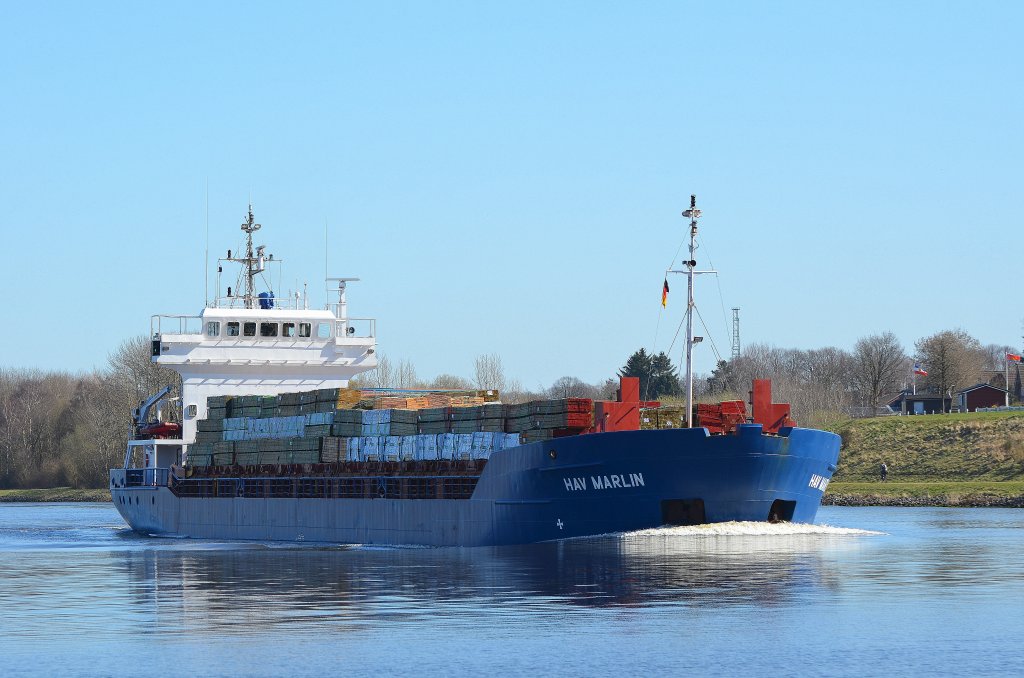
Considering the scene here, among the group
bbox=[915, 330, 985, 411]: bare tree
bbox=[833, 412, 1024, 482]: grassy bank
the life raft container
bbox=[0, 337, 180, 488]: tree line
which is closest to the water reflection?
the life raft container

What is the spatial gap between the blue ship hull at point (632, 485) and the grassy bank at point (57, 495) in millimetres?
83756

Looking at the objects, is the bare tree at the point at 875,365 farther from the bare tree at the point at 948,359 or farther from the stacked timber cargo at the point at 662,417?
the stacked timber cargo at the point at 662,417

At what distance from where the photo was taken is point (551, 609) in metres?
28.0

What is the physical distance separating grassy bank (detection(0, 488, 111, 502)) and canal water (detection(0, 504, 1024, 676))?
83.4 metres

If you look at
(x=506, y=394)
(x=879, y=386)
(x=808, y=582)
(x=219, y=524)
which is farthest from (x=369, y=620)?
(x=879, y=386)

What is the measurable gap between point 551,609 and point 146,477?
4441cm

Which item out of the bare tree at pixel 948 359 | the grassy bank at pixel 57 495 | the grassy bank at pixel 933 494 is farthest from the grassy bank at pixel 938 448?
the grassy bank at pixel 57 495

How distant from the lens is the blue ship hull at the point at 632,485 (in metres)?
41.8

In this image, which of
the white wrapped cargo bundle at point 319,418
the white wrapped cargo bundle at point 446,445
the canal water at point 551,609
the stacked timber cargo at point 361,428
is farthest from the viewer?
the white wrapped cargo bundle at point 319,418

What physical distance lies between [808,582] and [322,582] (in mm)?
10957

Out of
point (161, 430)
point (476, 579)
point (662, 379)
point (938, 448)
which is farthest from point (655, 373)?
point (476, 579)

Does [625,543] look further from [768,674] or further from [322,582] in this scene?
[768,674]

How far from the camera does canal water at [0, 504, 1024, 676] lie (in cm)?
2233

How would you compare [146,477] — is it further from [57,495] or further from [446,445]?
[57,495]
